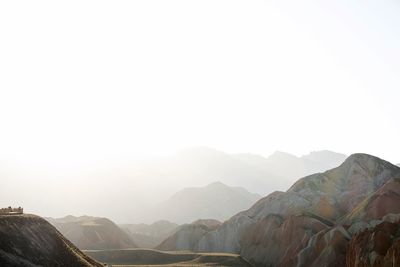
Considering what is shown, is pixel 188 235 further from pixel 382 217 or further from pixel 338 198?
pixel 382 217

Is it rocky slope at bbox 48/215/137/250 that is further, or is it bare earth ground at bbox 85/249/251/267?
rocky slope at bbox 48/215/137/250

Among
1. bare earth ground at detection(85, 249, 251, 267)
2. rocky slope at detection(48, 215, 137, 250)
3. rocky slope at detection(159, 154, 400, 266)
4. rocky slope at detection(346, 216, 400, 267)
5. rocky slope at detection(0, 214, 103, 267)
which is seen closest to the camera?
rocky slope at detection(346, 216, 400, 267)

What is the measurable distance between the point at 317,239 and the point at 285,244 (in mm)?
20605

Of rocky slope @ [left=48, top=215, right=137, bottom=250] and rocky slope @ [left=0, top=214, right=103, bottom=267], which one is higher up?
rocky slope @ [left=0, top=214, right=103, bottom=267]

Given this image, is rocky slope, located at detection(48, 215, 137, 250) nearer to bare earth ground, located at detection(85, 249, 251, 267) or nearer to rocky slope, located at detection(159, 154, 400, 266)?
bare earth ground, located at detection(85, 249, 251, 267)

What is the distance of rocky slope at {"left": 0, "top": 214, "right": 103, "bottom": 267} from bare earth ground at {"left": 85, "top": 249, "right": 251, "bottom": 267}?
4585 cm

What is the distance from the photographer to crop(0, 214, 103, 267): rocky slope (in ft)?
171

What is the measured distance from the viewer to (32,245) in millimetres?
57000

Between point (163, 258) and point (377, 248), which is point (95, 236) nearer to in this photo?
point (163, 258)

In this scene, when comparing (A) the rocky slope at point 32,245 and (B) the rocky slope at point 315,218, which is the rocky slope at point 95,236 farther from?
(A) the rocky slope at point 32,245

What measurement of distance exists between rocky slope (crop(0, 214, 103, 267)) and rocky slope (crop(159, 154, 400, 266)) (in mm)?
43261

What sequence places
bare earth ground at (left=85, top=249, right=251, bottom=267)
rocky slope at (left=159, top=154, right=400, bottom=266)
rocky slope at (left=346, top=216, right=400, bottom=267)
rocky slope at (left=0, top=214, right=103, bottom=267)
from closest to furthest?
rocky slope at (left=346, top=216, right=400, bottom=267), rocky slope at (left=0, top=214, right=103, bottom=267), rocky slope at (left=159, top=154, right=400, bottom=266), bare earth ground at (left=85, top=249, right=251, bottom=267)

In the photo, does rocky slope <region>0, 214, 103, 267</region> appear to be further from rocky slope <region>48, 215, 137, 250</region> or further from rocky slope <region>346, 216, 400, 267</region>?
rocky slope <region>48, 215, 137, 250</region>

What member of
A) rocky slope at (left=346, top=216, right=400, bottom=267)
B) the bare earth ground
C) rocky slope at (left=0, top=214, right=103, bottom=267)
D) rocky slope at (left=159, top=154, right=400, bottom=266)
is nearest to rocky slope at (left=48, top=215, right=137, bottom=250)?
the bare earth ground
